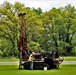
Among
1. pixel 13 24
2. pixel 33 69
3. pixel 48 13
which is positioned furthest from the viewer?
pixel 48 13

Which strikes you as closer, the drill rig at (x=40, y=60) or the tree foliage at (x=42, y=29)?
the drill rig at (x=40, y=60)

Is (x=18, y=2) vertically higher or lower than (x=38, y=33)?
higher

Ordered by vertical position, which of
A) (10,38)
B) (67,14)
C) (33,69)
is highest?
(67,14)

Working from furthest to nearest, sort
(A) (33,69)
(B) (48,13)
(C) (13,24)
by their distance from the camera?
(B) (48,13)
(C) (13,24)
(A) (33,69)

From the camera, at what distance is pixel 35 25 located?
63.8 meters

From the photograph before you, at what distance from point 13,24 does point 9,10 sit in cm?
276

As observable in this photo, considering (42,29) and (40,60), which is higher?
(42,29)

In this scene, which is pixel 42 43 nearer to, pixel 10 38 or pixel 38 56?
pixel 10 38

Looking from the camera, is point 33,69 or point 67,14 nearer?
point 33,69

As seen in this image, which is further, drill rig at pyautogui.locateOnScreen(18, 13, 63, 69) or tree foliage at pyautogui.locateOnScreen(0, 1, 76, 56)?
tree foliage at pyautogui.locateOnScreen(0, 1, 76, 56)

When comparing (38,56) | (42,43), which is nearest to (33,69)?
(38,56)

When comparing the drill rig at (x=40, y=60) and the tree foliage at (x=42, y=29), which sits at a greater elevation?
the tree foliage at (x=42, y=29)

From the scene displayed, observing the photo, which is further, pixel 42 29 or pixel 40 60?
pixel 42 29

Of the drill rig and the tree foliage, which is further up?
the tree foliage
